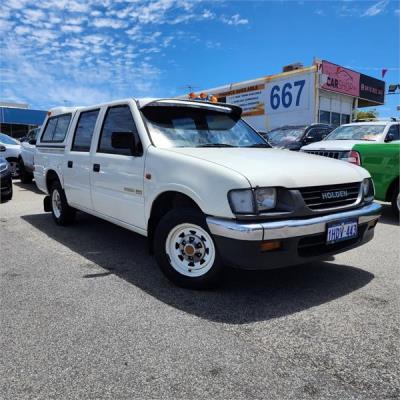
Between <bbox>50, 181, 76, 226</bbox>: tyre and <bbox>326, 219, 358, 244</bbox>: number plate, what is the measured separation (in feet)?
13.6

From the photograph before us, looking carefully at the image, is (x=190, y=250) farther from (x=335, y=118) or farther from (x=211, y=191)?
(x=335, y=118)

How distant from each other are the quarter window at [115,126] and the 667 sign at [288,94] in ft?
48.9

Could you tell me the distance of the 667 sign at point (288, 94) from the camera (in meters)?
18.4

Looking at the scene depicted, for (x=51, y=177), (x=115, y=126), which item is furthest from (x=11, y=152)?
(x=115, y=126)

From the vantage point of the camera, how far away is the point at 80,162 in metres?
5.48

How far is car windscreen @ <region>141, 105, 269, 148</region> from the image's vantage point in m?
4.30

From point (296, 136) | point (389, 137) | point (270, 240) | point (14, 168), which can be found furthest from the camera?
point (14, 168)

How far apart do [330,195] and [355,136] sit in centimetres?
637

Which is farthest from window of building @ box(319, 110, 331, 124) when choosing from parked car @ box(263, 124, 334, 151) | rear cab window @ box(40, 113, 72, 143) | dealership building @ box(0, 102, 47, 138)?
dealership building @ box(0, 102, 47, 138)

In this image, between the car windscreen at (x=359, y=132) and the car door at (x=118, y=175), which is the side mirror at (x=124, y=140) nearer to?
the car door at (x=118, y=175)

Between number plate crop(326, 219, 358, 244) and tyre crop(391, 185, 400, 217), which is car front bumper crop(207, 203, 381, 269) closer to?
number plate crop(326, 219, 358, 244)

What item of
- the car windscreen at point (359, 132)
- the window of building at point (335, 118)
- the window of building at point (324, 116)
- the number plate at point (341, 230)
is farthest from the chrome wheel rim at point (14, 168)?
the window of building at point (335, 118)

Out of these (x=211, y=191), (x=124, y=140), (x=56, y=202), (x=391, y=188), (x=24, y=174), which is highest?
(x=124, y=140)

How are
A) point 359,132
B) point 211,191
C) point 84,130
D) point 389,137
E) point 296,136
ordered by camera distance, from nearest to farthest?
point 211,191 → point 84,130 → point 389,137 → point 359,132 → point 296,136
